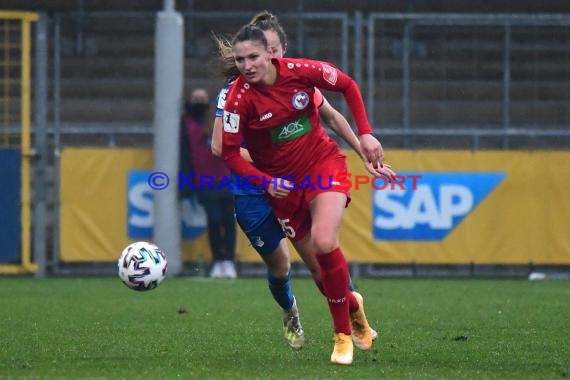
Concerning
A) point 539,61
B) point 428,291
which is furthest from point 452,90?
point 428,291

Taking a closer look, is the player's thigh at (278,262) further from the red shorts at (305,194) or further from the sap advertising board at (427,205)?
the sap advertising board at (427,205)

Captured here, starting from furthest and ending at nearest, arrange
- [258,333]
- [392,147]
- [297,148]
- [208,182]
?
[392,147]
[208,182]
[258,333]
[297,148]

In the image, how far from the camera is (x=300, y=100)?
721cm

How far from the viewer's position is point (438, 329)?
905 centimetres

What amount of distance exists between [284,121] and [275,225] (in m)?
0.80

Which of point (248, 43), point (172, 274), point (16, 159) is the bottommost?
point (172, 274)

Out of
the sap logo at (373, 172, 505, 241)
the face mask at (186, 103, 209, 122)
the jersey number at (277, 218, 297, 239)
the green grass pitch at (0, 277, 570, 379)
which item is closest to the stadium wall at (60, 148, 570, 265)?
the sap logo at (373, 172, 505, 241)

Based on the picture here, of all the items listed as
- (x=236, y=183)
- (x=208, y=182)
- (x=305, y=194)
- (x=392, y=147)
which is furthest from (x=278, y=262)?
(x=392, y=147)

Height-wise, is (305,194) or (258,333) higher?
(305,194)

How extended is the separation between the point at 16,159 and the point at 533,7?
6.68 meters

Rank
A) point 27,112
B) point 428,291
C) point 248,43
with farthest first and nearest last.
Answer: point 27,112, point 428,291, point 248,43

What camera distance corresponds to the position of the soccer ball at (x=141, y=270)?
8359mm

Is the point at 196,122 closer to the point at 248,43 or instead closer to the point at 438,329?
the point at 438,329

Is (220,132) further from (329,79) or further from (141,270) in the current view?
(141,270)
